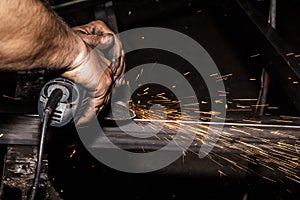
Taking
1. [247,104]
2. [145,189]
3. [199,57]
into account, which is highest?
[199,57]

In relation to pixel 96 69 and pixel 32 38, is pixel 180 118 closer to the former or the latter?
pixel 96 69

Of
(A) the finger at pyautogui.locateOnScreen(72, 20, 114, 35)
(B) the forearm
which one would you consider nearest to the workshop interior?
(B) the forearm

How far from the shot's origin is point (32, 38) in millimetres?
856

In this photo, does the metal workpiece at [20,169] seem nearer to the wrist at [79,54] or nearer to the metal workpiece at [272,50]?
the wrist at [79,54]

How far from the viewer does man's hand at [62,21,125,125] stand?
3.38 ft

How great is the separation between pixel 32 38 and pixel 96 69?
0.77ft

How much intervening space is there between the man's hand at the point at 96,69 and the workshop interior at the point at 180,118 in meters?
0.05

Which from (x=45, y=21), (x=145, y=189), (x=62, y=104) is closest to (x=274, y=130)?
(x=62, y=104)

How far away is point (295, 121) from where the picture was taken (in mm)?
1275

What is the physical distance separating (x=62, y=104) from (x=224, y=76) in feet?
8.01

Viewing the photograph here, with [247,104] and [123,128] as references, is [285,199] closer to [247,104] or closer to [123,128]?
[247,104]

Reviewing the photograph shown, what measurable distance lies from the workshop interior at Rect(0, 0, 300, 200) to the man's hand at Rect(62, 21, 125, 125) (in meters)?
0.05

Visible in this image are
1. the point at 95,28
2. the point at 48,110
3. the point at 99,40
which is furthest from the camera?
the point at 95,28

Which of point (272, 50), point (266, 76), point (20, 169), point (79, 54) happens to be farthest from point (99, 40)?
point (266, 76)
